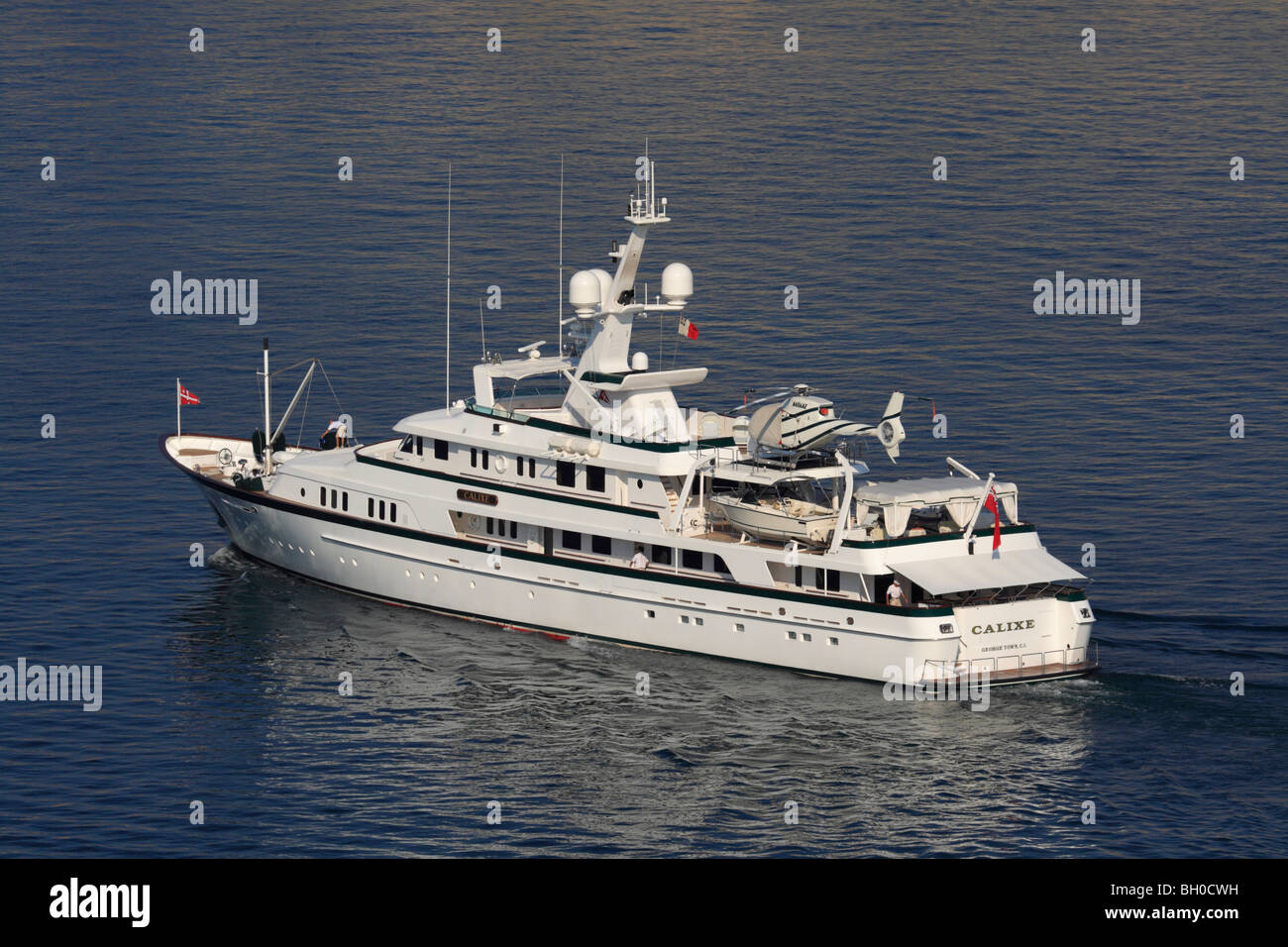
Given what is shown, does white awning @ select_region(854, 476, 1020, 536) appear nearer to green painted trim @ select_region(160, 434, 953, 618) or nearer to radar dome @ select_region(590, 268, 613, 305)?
green painted trim @ select_region(160, 434, 953, 618)

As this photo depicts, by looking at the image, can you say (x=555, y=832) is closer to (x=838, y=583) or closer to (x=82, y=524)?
(x=838, y=583)

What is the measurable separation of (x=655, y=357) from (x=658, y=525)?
81.6ft

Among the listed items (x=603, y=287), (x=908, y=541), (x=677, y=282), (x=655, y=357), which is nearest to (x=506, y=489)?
(x=603, y=287)

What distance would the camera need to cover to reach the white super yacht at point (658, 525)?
205ft

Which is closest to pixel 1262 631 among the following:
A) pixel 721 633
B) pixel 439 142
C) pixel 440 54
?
pixel 721 633

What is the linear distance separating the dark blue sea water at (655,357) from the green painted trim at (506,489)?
473cm

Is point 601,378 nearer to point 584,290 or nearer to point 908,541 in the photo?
point 584,290

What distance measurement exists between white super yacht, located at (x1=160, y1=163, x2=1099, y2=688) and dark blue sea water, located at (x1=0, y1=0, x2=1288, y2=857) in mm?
1428

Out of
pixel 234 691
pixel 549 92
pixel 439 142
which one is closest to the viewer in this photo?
pixel 234 691

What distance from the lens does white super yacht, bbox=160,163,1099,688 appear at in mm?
62375

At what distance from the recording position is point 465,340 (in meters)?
96.8

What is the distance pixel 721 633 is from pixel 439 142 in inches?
2612

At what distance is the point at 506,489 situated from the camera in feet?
228

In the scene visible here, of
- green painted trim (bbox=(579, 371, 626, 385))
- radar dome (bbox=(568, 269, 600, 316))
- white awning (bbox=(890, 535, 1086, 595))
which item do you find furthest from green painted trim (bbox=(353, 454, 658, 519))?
white awning (bbox=(890, 535, 1086, 595))
